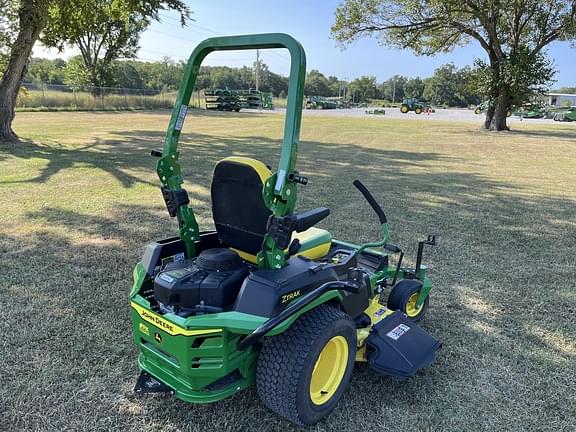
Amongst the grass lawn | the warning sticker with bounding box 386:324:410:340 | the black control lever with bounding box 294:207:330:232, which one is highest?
the black control lever with bounding box 294:207:330:232

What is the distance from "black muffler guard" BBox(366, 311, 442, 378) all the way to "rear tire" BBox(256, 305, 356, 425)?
0.29 metres

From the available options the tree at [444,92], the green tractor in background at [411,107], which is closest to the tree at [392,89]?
the tree at [444,92]

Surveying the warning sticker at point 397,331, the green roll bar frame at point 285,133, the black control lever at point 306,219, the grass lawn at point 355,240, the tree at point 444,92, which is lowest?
the grass lawn at point 355,240

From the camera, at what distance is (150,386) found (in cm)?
233

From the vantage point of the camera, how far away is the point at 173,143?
8.50 ft

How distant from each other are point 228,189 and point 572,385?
7.59 feet

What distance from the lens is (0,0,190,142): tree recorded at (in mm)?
10961

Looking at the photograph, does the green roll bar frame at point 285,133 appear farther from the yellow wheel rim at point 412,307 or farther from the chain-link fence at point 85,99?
the chain-link fence at point 85,99

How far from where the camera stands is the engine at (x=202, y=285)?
223cm

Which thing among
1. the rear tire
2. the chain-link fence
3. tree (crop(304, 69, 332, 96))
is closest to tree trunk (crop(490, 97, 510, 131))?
the chain-link fence

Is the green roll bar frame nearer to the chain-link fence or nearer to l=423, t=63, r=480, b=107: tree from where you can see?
the chain-link fence

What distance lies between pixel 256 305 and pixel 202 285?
322mm

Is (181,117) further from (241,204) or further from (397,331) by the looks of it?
(397,331)

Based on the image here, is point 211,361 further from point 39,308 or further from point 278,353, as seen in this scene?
point 39,308
